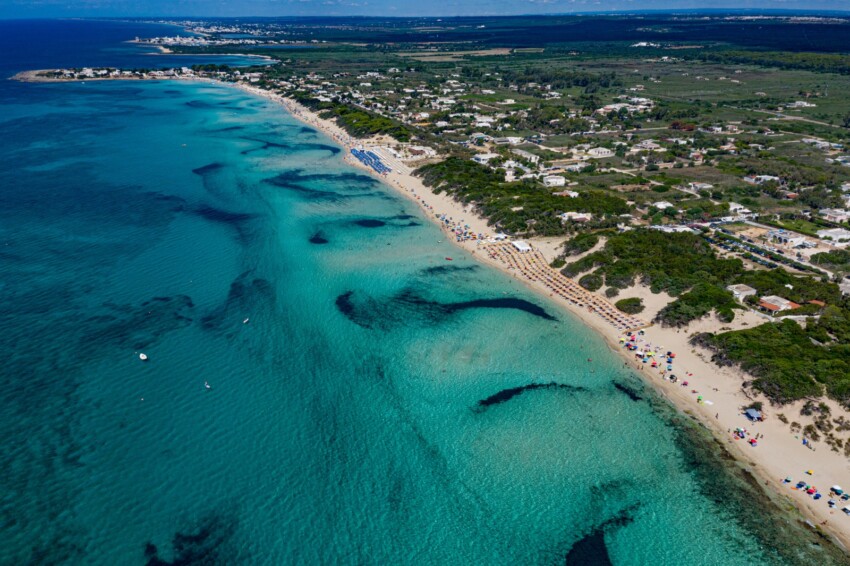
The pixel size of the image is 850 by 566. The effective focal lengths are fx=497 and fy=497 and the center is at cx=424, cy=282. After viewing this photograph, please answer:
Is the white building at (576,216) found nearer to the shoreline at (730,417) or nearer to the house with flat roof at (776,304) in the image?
the shoreline at (730,417)

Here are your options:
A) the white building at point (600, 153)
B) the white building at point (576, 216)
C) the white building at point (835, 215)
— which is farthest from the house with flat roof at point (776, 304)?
the white building at point (600, 153)

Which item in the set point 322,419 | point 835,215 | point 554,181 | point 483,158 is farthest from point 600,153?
point 322,419

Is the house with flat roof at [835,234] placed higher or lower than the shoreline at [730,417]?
higher

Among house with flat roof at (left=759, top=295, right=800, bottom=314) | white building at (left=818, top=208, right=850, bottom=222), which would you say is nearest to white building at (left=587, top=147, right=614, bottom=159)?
white building at (left=818, top=208, right=850, bottom=222)

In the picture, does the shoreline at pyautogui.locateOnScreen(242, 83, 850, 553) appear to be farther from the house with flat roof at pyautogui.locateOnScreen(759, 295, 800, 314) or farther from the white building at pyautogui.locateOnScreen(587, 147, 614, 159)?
the white building at pyautogui.locateOnScreen(587, 147, 614, 159)

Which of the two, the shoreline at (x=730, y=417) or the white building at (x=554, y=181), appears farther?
the white building at (x=554, y=181)

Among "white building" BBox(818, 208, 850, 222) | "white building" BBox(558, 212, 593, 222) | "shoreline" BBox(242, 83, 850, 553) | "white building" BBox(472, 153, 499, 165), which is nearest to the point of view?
"shoreline" BBox(242, 83, 850, 553)

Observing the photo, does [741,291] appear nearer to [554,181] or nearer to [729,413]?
[729,413]

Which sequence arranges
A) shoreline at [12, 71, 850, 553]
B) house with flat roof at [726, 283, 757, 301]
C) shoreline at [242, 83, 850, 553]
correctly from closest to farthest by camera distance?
shoreline at [242, 83, 850, 553] → shoreline at [12, 71, 850, 553] → house with flat roof at [726, 283, 757, 301]

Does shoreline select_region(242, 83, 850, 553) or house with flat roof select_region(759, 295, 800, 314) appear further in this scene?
house with flat roof select_region(759, 295, 800, 314)
